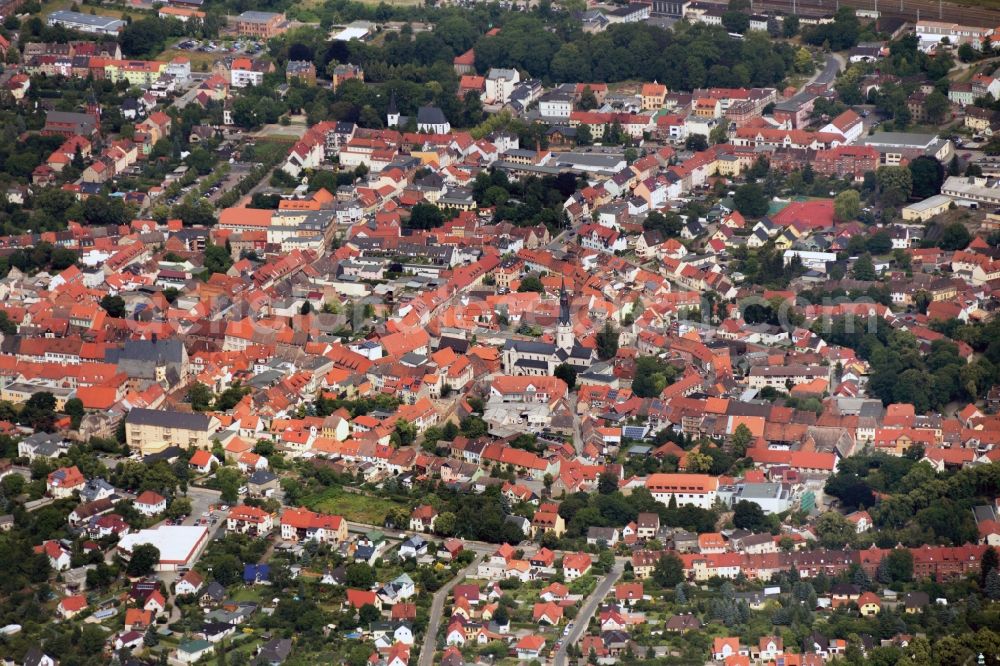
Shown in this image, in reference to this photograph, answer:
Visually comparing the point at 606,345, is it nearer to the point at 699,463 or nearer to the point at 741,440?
the point at 741,440

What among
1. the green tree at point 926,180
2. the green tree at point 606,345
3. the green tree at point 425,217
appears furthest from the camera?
the green tree at point 926,180

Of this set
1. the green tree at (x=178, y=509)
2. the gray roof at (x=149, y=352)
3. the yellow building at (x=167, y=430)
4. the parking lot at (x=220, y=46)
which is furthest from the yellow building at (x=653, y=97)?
the green tree at (x=178, y=509)

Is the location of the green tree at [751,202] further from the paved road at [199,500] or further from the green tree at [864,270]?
the paved road at [199,500]

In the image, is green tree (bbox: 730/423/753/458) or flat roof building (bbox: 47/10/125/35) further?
flat roof building (bbox: 47/10/125/35)

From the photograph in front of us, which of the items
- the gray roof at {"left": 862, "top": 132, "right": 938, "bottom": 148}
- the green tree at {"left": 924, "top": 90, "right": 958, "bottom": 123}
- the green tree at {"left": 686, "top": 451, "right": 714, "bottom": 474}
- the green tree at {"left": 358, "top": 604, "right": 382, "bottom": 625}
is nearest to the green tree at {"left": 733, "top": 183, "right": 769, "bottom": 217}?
the gray roof at {"left": 862, "top": 132, "right": 938, "bottom": 148}

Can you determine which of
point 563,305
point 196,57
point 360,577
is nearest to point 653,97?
point 196,57

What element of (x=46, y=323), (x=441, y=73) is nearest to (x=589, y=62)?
(x=441, y=73)

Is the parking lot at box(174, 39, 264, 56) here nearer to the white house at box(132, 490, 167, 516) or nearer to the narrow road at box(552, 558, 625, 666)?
the white house at box(132, 490, 167, 516)

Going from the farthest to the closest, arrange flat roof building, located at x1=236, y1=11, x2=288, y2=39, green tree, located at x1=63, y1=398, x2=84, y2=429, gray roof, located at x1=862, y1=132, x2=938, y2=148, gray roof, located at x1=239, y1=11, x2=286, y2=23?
gray roof, located at x1=239, y1=11, x2=286, y2=23 → flat roof building, located at x1=236, y1=11, x2=288, y2=39 → gray roof, located at x1=862, y1=132, x2=938, y2=148 → green tree, located at x1=63, y1=398, x2=84, y2=429
